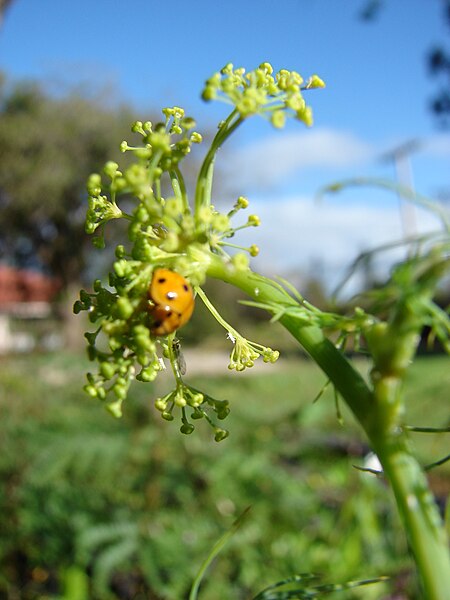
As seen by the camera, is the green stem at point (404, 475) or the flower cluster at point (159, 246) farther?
the flower cluster at point (159, 246)

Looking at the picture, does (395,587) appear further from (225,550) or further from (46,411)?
(46,411)

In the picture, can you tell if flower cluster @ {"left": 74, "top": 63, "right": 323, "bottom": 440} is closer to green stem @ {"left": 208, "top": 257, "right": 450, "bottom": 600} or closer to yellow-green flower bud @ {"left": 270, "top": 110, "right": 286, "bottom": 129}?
yellow-green flower bud @ {"left": 270, "top": 110, "right": 286, "bottom": 129}

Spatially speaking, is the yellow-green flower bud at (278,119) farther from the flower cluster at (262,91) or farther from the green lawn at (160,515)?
the green lawn at (160,515)

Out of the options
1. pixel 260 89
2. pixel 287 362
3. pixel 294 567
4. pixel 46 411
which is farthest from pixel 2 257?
pixel 260 89

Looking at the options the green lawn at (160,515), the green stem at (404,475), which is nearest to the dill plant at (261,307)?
the green stem at (404,475)

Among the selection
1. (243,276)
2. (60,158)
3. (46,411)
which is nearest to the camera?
(243,276)

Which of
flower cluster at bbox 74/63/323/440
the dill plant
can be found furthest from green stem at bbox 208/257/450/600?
flower cluster at bbox 74/63/323/440

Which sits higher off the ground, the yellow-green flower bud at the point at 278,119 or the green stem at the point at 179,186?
the yellow-green flower bud at the point at 278,119
